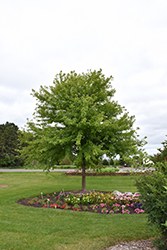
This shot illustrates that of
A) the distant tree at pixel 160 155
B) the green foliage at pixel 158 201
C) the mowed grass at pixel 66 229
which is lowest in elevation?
the mowed grass at pixel 66 229

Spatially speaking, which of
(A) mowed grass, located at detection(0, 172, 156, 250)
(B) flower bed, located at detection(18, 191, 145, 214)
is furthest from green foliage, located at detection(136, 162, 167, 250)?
(B) flower bed, located at detection(18, 191, 145, 214)

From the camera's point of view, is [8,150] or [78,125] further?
[8,150]

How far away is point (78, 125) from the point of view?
8398mm

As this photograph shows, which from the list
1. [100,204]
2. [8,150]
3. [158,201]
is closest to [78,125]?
[100,204]

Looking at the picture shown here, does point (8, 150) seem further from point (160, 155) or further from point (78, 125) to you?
point (160, 155)

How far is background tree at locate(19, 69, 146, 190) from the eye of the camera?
8875 millimetres

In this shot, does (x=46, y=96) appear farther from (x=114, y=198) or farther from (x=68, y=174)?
(x=68, y=174)

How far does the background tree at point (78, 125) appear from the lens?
349 inches

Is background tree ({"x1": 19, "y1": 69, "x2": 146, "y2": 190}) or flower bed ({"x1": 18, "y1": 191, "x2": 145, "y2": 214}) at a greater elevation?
background tree ({"x1": 19, "y1": 69, "x2": 146, "y2": 190})

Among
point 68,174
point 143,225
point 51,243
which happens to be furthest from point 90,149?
point 68,174

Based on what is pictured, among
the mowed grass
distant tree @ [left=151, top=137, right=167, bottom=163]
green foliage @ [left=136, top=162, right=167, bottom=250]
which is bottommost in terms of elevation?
the mowed grass

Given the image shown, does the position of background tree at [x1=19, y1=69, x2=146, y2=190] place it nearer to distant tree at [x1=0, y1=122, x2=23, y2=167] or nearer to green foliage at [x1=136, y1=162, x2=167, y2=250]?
green foliage at [x1=136, y1=162, x2=167, y2=250]

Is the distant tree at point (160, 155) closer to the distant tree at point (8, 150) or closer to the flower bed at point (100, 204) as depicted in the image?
the flower bed at point (100, 204)

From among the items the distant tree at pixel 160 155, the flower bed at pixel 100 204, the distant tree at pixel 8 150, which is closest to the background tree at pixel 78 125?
the flower bed at pixel 100 204
